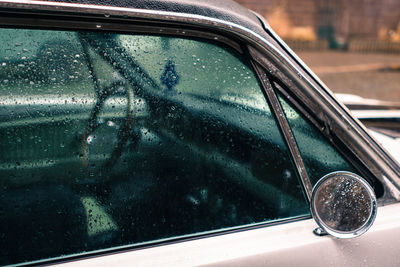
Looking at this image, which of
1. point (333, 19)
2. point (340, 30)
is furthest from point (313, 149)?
point (340, 30)

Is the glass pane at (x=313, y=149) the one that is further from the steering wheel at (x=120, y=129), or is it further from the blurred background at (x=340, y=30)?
the blurred background at (x=340, y=30)

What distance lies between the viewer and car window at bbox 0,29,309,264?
1.08 metres

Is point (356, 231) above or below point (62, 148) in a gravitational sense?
below

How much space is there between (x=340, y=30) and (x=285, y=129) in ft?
63.9

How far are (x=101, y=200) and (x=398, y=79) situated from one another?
41.2 ft

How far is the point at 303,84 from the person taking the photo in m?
1.25

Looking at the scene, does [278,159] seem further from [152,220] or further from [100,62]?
[100,62]

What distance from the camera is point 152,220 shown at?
1198 millimetres

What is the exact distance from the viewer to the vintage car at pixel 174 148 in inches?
42.4

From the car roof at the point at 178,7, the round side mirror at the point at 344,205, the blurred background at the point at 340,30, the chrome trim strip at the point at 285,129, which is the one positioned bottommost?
the blurred background at the point at 340,30

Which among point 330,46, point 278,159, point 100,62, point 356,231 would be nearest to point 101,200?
point 100,62

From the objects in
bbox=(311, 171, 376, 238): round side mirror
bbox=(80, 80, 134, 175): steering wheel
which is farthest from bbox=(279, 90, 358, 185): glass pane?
bbox=(80, 80, 134, 175): steering wheel

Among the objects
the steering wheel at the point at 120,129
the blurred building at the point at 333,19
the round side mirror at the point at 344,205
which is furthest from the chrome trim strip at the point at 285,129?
the blurred building at the point at 333,19

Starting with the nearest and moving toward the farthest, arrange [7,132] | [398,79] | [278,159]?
[7,132], [278,159], [398,79]
